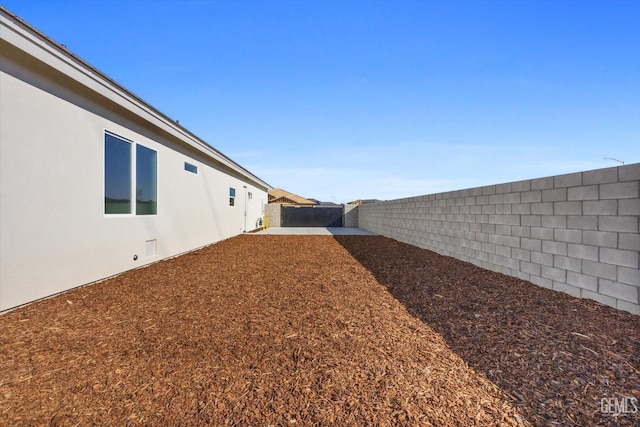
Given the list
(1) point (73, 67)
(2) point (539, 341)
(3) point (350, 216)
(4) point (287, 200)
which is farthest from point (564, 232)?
(4) point (287, 200)

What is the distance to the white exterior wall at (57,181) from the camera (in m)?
3.60

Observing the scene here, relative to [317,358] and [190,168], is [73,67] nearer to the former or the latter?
[190,168]

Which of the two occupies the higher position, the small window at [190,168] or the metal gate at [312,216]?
the small window at [190,168]

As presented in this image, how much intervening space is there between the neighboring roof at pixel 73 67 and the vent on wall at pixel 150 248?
2758 mm

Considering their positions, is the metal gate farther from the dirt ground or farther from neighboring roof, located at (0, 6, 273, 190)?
the dirt ground

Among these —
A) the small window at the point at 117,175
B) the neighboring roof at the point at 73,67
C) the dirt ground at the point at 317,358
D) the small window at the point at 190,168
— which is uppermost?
the neighboring roof at the point at 73,67

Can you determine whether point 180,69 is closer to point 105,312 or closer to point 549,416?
point 105,312

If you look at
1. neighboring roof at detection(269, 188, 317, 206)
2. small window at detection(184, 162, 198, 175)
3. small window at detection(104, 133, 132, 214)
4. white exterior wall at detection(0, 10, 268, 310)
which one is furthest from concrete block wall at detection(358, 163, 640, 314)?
neighboring roof at detection(269, 188, 317, 206)

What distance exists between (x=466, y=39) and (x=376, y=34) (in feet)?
8.22

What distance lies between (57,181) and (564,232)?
750cm

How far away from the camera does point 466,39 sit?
7.96 meters

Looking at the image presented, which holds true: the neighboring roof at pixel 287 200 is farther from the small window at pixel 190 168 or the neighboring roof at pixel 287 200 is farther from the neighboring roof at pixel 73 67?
the neighboring roof at pixel 73 67

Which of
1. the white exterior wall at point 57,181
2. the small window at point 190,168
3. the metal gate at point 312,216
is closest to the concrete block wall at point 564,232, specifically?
the white exterior wall at point 57,181

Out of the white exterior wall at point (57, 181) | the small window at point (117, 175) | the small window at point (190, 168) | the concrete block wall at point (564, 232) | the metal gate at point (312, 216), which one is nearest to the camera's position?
the concrete block wall at point (564, 232)
